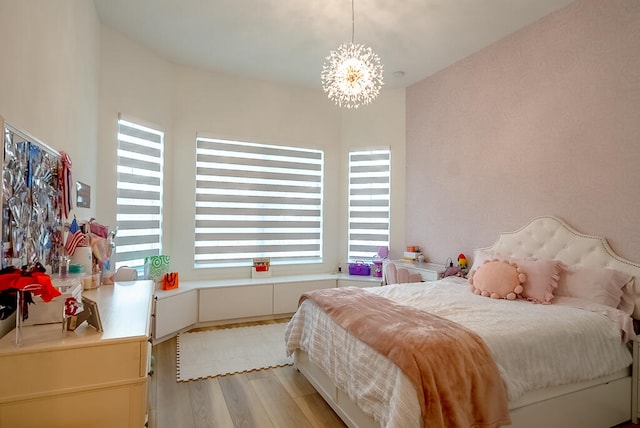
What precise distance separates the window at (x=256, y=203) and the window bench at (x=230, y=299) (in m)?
0.39

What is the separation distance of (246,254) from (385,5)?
10.9ft

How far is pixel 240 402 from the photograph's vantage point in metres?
2.48

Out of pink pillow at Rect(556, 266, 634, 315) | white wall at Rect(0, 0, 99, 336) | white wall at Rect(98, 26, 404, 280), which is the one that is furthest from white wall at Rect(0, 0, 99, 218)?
pink pillow at Rect(556, 266, 634, 315)

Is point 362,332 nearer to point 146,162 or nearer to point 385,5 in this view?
point 385,5

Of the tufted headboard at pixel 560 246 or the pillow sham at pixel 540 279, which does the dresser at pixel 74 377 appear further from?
the tufted headboard at pixel 560 246

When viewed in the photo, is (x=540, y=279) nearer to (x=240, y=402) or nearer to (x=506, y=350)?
(x=506, y=350)

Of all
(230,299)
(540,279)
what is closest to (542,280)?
(540,279)

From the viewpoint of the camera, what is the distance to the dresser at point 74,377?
1.20 meters

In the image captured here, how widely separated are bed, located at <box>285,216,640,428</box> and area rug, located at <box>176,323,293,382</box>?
1.53 feet

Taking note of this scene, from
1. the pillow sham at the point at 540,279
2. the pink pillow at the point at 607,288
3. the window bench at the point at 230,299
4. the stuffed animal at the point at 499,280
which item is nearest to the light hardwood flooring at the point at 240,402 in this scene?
the window bench at the point at 230,299

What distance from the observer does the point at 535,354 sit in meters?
1.91

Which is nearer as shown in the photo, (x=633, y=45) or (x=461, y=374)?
(x=461, y=374)

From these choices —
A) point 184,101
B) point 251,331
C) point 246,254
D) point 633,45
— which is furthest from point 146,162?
point 633,45

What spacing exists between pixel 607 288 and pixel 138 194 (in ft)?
14.4
